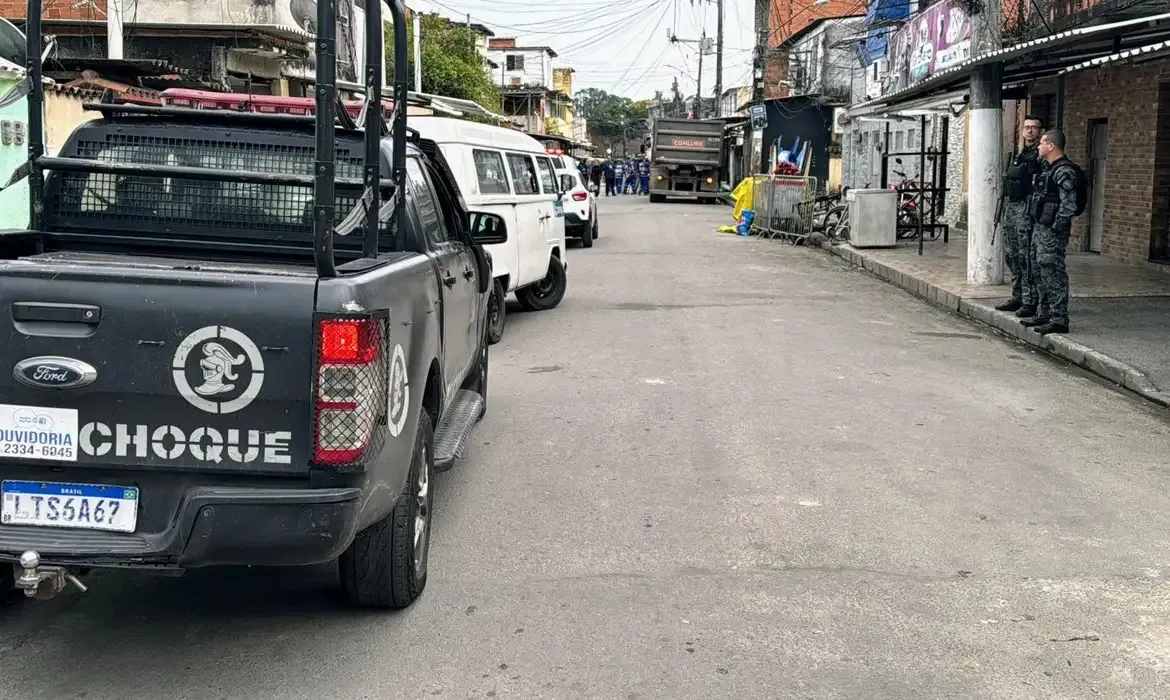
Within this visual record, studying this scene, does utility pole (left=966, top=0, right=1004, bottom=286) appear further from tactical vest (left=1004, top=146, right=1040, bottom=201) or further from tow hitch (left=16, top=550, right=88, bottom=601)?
tow hitch (left=16, top=550, right=88, bottom=601)

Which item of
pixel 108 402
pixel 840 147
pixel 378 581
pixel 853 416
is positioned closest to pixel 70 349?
pixel 108 402

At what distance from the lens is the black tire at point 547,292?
13.4m

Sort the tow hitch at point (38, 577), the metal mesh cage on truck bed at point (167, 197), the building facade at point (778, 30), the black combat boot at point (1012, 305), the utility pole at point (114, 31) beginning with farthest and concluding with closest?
the building facade at point (778, 30) → the utility pole at point (114, 31) → the black combat boot at point (1012, 305) → the metal mesh cage on truck bed at point (167, 197) → the tow hitch at point (38, 577)

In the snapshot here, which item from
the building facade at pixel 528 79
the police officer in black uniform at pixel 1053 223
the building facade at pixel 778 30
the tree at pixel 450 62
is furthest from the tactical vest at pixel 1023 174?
the building facade at pixel 528 79

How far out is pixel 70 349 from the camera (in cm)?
357

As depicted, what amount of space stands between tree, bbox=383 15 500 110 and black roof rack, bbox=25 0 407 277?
32.6 metres

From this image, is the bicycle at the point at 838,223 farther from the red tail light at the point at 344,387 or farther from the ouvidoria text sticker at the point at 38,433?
the ouvidoria text sticker at the point at 38,433

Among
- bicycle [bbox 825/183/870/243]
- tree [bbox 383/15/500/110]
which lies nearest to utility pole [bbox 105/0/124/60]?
bicycle [bbox 825/183/870/243]

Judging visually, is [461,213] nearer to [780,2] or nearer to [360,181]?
[360,181]

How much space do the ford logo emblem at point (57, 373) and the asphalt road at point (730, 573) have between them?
107cm

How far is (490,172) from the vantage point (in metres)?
11.2

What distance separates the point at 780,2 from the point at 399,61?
4777cm

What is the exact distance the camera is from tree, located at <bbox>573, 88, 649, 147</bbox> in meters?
132

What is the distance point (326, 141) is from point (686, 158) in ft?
134
